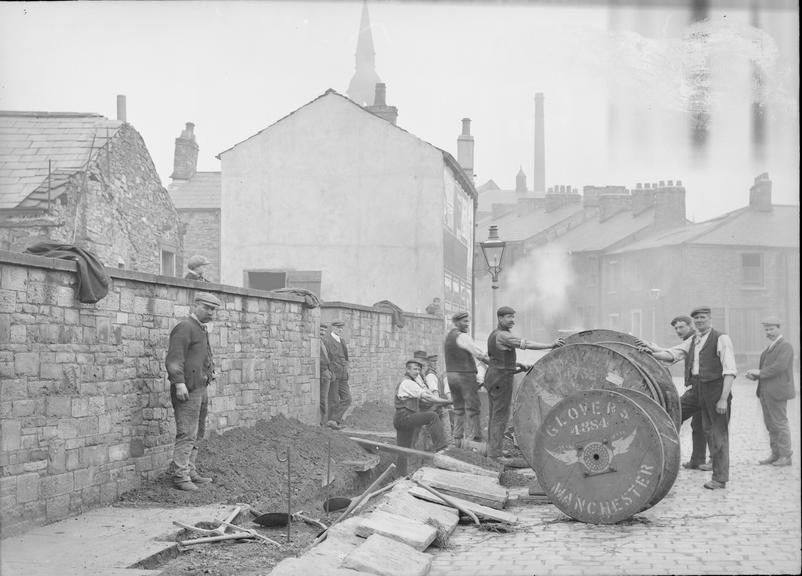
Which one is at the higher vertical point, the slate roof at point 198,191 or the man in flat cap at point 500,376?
the slate roof at point 198,191

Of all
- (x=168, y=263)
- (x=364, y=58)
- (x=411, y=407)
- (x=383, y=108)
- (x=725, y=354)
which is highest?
(x=383, y=108)

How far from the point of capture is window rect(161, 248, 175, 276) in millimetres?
25459

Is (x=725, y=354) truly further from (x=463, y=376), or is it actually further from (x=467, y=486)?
(x=463, y=376)

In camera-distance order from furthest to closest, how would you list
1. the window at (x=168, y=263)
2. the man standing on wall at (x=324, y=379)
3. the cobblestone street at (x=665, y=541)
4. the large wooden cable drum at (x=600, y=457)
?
the window at (x=168, y=263) → the man standing on wall at (x=324, y=379) → the large wooden cable drum at (x=600, y=457) → the cobblestone street at (x=665, y=541)

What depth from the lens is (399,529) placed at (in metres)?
7.55

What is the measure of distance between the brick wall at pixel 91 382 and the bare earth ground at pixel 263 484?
37 cm

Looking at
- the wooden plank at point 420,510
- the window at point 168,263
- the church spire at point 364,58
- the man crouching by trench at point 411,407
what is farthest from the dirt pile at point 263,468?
the window at point 168,263

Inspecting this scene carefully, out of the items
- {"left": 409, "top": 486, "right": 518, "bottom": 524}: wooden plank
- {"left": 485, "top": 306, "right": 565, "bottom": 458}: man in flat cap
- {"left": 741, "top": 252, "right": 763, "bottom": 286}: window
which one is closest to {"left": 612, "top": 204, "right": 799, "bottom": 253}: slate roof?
{"left": 741, "top": 252, "right": 763, "bottom": 286}: window

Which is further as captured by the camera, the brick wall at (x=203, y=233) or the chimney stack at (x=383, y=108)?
the brick wall at (x=203, y=233)

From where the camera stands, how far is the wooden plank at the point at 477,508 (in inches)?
341

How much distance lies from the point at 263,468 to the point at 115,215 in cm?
1253

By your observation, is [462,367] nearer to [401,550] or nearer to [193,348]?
[193,348]

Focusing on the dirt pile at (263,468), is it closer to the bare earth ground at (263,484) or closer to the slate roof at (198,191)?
the bare earth ground at (263,484)

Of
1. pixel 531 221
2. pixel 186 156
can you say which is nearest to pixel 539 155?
pixel 531 221
